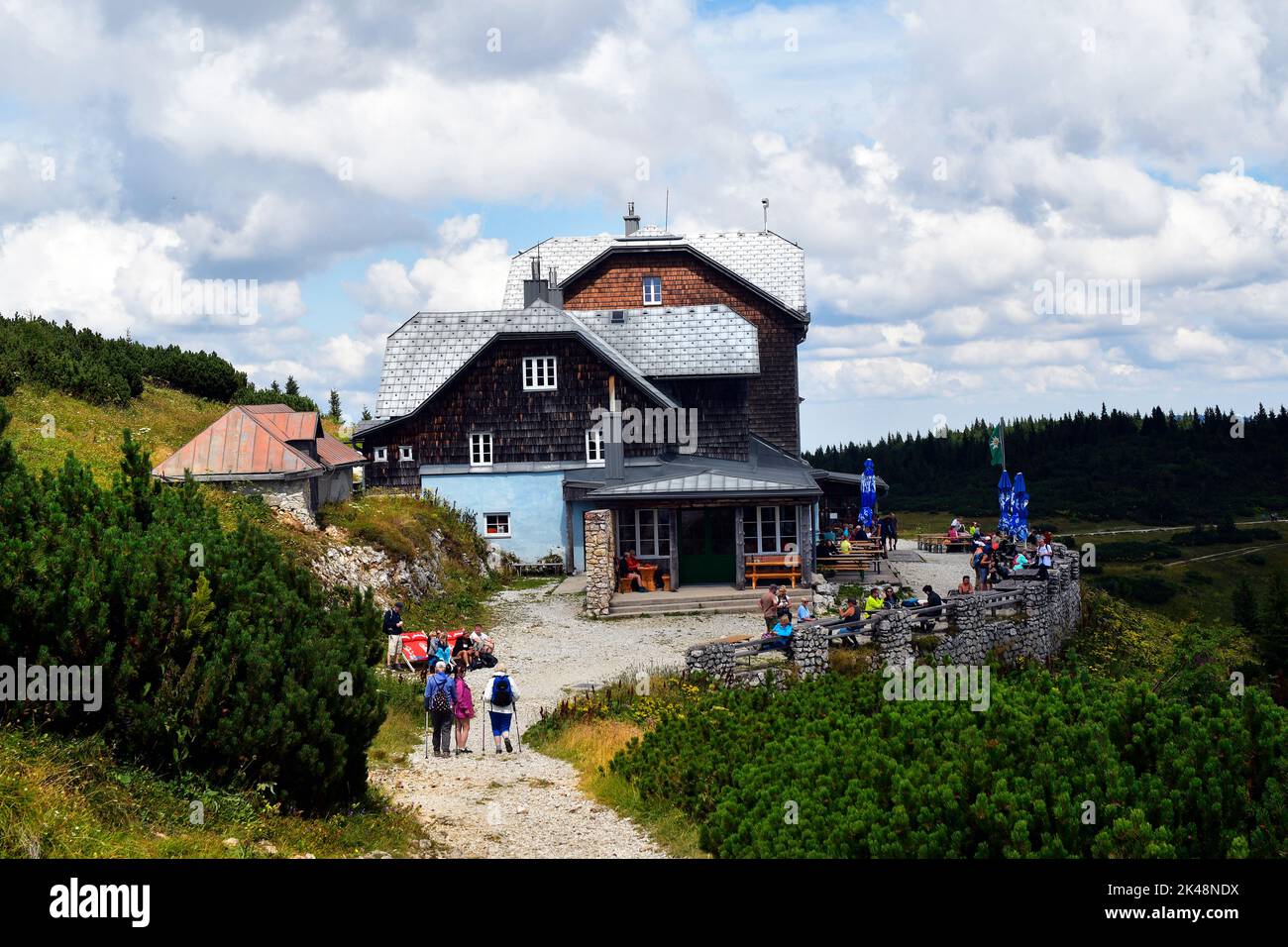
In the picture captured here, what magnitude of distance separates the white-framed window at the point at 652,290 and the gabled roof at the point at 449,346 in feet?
13.1

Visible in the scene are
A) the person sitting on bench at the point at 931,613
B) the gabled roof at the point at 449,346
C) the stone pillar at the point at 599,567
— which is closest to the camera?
the person sitting on bench at the point at 931,613

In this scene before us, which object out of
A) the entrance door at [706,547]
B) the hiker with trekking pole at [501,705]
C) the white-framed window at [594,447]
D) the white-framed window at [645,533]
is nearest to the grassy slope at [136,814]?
the hiker with trekking pole at [501,705]

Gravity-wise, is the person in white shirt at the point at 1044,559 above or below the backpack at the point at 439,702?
above

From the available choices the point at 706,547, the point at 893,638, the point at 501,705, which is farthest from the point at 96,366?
the point at 893,638

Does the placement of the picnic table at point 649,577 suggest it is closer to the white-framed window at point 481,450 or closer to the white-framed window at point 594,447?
the white-framed window at point 594,447

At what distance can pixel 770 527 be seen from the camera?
30.3m

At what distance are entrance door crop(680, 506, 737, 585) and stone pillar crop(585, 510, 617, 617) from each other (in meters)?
3.12

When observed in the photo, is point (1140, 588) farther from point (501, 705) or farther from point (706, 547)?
point (501, 705)

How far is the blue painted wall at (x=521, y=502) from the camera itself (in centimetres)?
3466

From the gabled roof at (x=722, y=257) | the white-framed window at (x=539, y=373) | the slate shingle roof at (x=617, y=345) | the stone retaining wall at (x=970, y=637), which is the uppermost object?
the gabled roof at (x=722, y=257)
